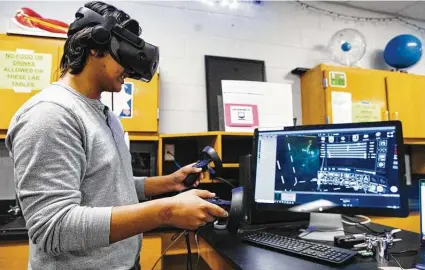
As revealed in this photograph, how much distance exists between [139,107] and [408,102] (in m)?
2.12

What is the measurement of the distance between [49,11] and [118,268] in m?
1.93

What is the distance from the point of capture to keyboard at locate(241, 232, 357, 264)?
34.4 inches

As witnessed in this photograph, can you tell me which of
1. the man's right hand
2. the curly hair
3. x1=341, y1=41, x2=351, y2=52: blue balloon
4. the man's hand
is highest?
x1=341, y1=41, x2=351, y2=52: blue balloon

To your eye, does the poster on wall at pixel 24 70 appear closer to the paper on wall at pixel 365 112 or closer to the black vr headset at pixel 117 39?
the black vr headset at pixel 117 39

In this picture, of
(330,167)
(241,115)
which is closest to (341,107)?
(241,115)

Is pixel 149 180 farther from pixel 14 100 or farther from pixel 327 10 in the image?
pixel 327 10

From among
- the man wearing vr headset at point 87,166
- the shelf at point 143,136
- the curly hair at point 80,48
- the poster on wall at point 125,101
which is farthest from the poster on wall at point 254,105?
the curly hair at point 80,48

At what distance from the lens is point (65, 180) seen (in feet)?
2.22

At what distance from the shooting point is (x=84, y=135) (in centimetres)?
77

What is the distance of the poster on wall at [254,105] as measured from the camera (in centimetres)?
200

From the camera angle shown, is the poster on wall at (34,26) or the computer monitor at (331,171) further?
the poster on wall at (34,26)

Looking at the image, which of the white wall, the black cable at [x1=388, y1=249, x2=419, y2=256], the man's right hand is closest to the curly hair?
the man's right hand

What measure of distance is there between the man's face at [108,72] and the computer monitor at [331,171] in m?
0.67

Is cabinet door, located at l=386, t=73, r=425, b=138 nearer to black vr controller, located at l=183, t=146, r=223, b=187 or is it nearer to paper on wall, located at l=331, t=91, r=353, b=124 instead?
paper on wall, located at l=331, t=91, r=353, b=124
